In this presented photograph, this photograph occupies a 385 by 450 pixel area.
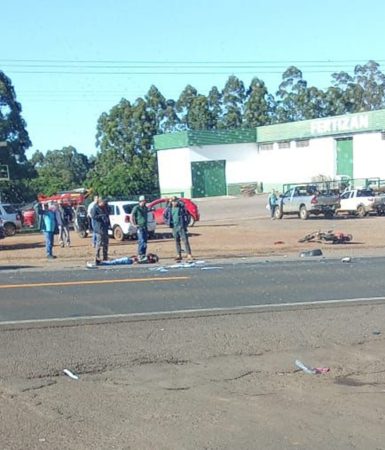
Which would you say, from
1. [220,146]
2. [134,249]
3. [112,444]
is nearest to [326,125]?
[220,146]

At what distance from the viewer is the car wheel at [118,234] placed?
30.5 meters

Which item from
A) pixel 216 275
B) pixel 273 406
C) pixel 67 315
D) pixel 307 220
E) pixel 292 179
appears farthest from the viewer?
pixel 292 179

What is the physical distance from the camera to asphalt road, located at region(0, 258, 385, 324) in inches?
461

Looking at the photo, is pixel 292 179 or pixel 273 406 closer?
pixel 273 406

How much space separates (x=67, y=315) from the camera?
1104 cm

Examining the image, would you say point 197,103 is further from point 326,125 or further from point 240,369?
point 240,369

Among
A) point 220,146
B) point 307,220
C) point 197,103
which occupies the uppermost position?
point 197,103

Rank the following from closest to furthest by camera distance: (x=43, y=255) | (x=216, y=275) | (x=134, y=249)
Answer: (x=216, y=275)
(x=43, y=255)
(x=134, y=249)

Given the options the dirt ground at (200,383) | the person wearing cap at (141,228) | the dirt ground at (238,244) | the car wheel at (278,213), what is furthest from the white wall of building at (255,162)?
the dirt ground at (200,383)

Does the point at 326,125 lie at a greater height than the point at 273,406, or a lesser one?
greater

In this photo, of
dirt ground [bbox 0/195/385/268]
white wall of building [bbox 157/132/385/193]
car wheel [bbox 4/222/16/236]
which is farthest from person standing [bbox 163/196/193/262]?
white wall of building [bbox 157/132/385/193]

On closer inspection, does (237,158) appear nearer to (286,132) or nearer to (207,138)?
(207,138)

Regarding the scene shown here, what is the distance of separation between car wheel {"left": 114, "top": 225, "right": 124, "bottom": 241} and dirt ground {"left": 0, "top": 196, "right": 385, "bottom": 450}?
766 inches

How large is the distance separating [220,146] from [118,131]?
1944 centimetres
